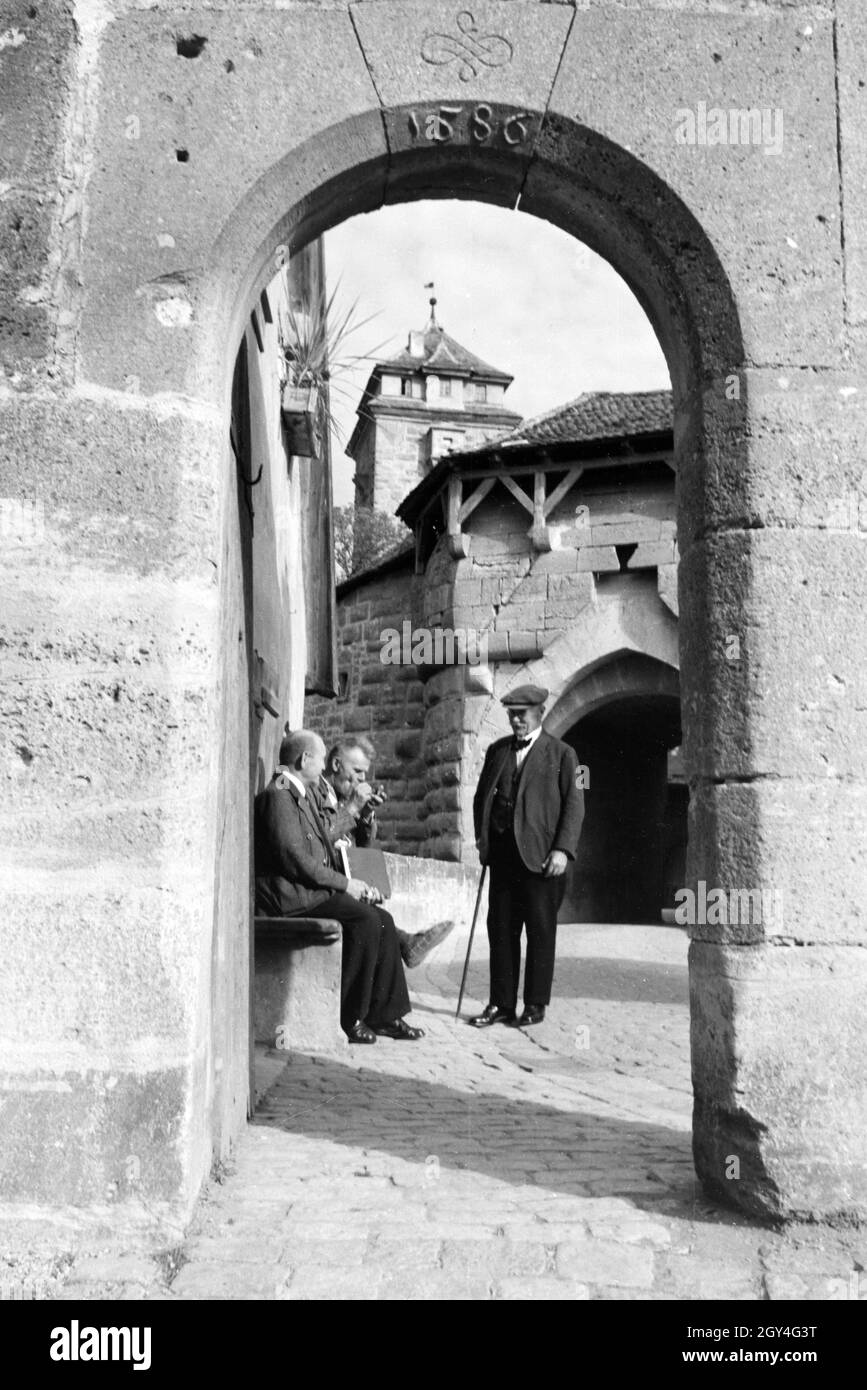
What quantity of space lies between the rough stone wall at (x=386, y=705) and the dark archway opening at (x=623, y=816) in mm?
2451

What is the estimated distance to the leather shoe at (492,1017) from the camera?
259 inches

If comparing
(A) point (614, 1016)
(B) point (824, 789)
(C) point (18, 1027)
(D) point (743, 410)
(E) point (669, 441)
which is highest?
(E) point (669, 441)

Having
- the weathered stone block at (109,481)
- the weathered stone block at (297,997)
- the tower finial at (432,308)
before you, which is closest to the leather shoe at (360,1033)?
the weathered stone block at (297,997)

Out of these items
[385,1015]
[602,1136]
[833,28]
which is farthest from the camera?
[385,1015]

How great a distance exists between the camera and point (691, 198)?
3.40 meters

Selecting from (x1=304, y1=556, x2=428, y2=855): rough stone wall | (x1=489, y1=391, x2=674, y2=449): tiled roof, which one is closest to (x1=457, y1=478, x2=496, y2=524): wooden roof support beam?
(x1=489, y1=391, x2=674, y2=449): tiled roof

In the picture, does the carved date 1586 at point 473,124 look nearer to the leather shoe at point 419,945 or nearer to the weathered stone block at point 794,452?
the weathered stone block at point 794,452

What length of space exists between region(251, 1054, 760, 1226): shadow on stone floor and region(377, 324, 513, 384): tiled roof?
33.2 meters

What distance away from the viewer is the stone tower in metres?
34.9

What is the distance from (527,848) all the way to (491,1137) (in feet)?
8.34

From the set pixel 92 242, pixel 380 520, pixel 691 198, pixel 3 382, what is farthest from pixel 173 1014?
pixel 380 520

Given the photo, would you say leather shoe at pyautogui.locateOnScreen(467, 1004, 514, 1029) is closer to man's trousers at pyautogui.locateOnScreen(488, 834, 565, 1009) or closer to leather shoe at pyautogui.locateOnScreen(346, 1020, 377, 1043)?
man's trousers at pyautogui.locateOnScreen(488, 834, 565, 1009)

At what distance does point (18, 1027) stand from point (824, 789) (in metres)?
2.15

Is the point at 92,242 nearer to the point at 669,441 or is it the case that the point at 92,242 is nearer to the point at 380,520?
the point at 669,441
